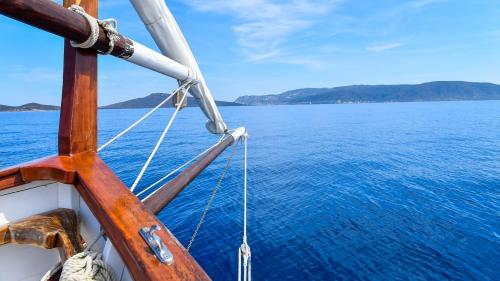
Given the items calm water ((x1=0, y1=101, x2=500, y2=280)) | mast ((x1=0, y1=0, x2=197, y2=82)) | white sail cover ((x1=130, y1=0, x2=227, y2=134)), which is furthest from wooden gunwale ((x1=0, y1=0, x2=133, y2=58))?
calm water ((x1=0, y1=101, x2=500, y2=280))

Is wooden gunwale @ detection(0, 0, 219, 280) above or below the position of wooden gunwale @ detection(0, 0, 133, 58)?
below

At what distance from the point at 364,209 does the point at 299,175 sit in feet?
24.4

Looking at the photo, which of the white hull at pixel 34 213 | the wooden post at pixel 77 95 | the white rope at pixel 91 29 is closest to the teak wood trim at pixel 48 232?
the white hull at pixel 34 213

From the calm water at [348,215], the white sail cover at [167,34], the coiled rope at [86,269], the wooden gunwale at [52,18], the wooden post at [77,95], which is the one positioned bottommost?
the calm water at [348,215]

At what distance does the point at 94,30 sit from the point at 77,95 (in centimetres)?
64

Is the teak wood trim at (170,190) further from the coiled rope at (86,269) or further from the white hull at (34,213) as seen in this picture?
the coiled rope at (86,269)

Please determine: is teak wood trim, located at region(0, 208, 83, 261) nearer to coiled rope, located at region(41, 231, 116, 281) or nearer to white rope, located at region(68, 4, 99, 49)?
coiled rope, located at region(41, 231, 116, 281)

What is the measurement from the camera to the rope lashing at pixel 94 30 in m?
2.07

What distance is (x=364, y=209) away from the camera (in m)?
14.4

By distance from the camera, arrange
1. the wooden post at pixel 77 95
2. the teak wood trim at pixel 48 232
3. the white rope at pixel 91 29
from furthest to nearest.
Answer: the wooden post at pixel 77 95 → the white rope at pixel 91 29 → the teak wood trim at pixel 48 232

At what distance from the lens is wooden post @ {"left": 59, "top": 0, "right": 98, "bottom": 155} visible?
2344mm

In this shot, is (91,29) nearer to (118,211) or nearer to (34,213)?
(118,211)

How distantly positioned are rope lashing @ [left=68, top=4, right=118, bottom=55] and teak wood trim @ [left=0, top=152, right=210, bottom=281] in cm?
101

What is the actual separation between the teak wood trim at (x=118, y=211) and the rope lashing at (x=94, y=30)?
3.33ft
